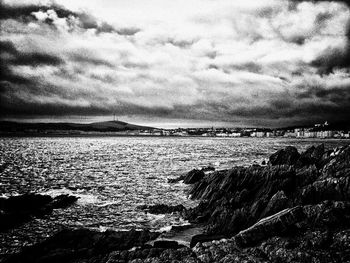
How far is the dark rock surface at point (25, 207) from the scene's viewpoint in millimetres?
24469

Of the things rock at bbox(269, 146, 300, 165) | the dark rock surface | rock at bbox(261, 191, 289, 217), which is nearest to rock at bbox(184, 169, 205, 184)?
rock at bbox(269, 146, 300, 165)

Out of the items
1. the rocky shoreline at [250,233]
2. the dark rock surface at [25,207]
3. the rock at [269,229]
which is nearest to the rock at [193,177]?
the rocky shoreline at [250,233]

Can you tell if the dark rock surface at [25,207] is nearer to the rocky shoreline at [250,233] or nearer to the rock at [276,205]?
the rocky shoreline at [250,233]

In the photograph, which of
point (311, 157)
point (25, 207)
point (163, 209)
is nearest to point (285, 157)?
point (311, 157)

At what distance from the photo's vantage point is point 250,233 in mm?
13023

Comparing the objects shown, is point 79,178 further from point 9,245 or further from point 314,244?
point 314,244

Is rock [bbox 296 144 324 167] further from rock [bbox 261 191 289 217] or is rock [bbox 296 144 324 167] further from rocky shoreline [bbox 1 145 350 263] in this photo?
rock [bbox 261 191 289 217]

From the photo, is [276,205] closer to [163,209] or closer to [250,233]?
[250,233]

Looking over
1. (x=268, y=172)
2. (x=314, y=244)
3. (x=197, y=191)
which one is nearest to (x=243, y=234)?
(x=314, y=244)

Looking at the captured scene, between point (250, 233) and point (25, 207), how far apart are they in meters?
25.8

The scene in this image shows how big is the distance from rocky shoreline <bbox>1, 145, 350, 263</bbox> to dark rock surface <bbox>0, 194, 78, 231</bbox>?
29.1ft

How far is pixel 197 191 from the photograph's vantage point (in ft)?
118

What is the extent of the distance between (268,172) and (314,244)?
19.9m

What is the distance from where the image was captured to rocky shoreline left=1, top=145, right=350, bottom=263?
37.3 feet
